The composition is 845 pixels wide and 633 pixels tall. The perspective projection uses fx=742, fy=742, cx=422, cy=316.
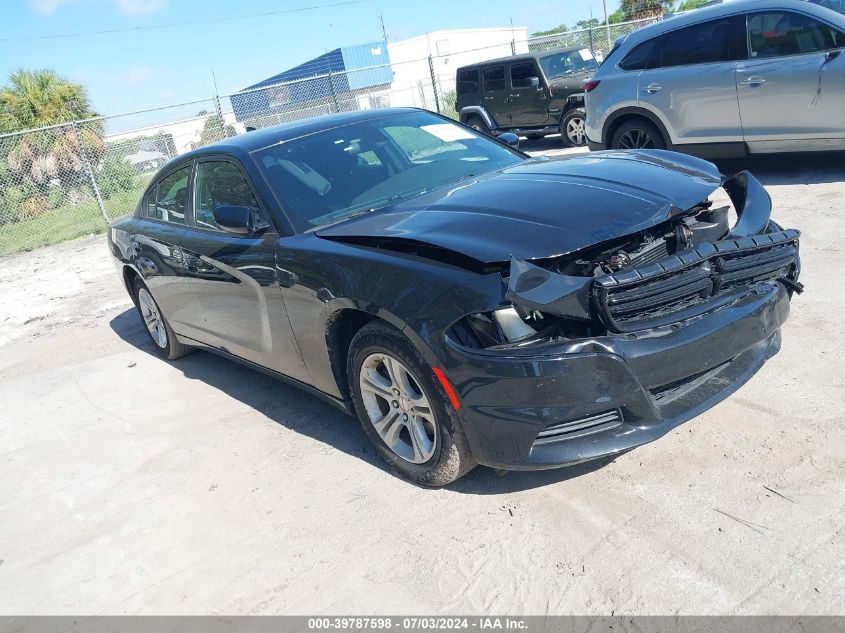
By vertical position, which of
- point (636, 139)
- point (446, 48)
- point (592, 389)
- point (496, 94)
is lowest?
point (592, 389)

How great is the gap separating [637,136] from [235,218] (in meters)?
6.11

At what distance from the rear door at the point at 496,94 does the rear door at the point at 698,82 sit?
6600 mm

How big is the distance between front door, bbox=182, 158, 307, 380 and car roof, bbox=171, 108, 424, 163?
89 millimetres

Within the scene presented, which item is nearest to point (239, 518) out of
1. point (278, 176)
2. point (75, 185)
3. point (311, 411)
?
point (311, 411)

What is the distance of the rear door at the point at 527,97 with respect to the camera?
45.8 feet

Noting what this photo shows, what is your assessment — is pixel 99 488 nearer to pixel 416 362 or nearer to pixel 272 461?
pixel 272 461

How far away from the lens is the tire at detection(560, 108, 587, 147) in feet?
43.6

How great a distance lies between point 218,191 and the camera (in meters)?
4.50

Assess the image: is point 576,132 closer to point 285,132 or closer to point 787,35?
point 787,35

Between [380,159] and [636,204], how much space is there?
169 cm

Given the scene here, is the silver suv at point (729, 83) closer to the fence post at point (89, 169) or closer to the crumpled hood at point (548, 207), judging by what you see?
the crumpled hood at point (548, 207)

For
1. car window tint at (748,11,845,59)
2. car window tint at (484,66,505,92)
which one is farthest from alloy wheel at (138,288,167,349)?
car window tint at (484,66,505,92)

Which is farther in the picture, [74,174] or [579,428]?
[74,174]

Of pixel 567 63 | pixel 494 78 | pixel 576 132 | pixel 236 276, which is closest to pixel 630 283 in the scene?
pixel 236 276
